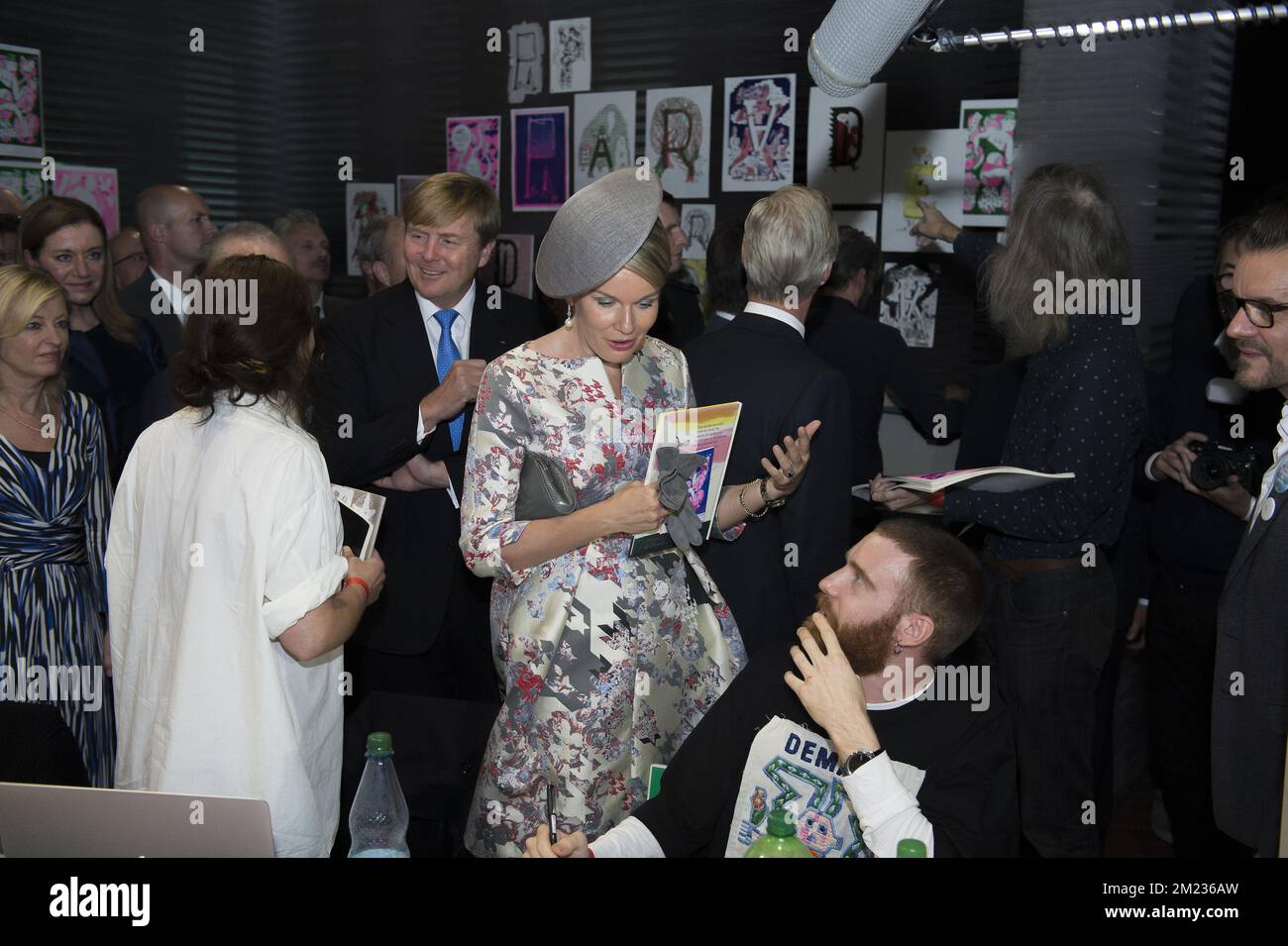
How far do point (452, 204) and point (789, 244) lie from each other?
3.16 ft

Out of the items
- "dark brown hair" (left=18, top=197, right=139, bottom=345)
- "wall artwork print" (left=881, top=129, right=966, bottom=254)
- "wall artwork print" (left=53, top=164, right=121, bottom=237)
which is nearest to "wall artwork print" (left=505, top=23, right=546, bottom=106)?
"wall artwork print" (left=881, top=129, right=966, bottom=254)

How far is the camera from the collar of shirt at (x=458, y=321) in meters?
3.27

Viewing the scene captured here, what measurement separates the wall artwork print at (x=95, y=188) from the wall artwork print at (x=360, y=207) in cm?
115

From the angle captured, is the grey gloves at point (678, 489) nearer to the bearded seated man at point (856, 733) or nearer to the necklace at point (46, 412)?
the bearded seated man at point (856, 733)

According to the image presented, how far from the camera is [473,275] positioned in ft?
10.8

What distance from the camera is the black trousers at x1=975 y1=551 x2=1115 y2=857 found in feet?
10.3

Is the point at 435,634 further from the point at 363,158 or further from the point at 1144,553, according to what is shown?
the point at 363,158

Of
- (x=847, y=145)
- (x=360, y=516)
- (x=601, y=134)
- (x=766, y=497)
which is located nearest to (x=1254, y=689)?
(x=766, y=497)

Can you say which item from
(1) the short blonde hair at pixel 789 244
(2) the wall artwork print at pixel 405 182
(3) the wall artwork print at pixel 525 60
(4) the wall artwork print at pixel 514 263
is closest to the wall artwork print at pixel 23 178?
(2) the wall artwork print at pixel 405 182

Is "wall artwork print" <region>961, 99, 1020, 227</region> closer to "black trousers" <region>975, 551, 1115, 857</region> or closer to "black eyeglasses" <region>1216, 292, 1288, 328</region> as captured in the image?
"black trousers" <region>975, 551, 1115, 857</region>

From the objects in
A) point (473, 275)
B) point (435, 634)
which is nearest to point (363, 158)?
point (473, 275)

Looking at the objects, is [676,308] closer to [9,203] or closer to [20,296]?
[20,296]

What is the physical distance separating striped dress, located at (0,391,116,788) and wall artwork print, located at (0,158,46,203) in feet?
9.72

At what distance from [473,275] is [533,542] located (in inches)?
49.6
